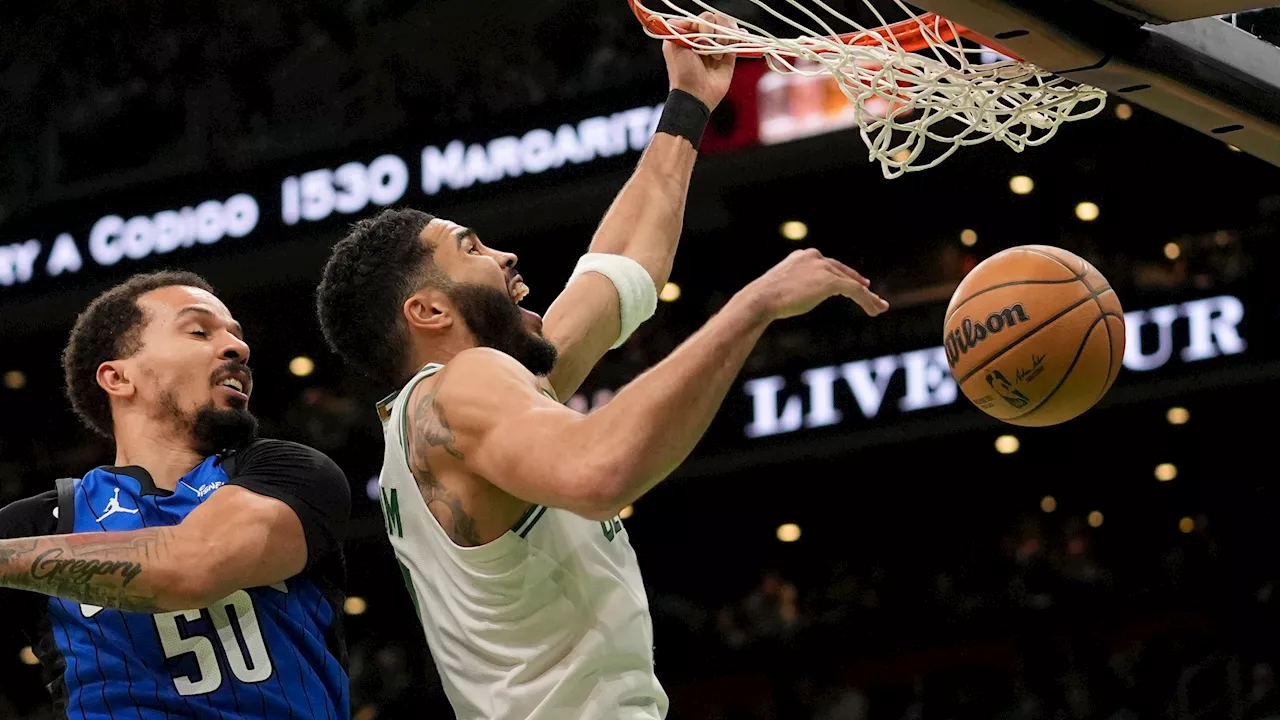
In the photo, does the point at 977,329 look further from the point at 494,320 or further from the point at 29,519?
the point at 29,519

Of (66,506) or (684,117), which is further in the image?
(684,117)

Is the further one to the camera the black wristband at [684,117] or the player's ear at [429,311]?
the black wristband at [684,117]

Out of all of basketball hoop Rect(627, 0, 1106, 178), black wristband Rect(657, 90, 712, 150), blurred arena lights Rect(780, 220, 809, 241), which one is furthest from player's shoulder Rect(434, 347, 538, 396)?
blurred arena lights Rect(780, 220, 809, 241)

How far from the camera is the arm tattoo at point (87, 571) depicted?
8.09 feet

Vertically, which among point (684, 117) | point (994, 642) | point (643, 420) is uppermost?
point (684, 117)

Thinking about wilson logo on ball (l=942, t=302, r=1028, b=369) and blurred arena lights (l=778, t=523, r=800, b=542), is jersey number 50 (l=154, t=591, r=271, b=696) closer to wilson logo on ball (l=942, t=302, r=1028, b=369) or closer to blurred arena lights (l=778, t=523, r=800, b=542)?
wilson logo on ball (l=942, t=302, r=1028, b=369)

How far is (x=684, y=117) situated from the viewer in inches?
131

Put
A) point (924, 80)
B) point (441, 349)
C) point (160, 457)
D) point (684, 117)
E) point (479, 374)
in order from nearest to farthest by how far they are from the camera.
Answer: point (479, 374)
point (441, 349)
point (160, 457)
point (924, 80)
point (684, 117)

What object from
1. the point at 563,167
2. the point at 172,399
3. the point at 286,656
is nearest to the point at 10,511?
the point at 172,399

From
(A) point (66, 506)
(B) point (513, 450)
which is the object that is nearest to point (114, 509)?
(A) point (66, 506)

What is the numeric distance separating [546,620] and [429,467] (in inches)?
10.7

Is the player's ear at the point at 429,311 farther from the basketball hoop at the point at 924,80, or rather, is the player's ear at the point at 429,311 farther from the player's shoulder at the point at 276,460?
the basketball hoop at the point at 924,80

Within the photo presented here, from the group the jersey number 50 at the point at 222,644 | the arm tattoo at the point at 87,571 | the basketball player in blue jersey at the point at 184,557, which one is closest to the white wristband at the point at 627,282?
the basketball player in blue jersey at the point at 184,557

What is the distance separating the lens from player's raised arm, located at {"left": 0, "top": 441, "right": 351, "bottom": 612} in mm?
2469
